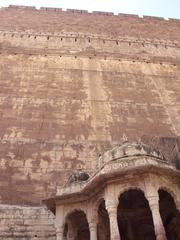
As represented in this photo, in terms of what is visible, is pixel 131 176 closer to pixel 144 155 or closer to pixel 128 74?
pixel 144 155

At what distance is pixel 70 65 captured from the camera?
14.9 m

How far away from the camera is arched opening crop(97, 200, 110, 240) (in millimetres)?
7809

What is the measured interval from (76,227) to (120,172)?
7.23 feet

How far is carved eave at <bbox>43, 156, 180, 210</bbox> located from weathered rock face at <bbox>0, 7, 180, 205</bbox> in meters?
2.54

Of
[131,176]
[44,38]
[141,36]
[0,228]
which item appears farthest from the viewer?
[141,36]

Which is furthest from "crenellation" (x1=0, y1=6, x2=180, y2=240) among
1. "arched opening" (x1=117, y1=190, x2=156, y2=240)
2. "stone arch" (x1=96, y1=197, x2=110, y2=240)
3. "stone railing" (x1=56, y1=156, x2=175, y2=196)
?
"stone arch" (x1=96, y1=197, x2=110, y2=240)

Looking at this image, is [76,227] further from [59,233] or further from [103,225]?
[59,233]

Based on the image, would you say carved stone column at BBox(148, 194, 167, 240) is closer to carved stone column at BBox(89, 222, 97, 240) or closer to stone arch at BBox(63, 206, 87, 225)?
carved stone column at BBox(89, 222, 97, 240)

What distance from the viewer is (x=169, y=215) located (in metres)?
7.77

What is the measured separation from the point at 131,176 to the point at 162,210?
5.38 feet

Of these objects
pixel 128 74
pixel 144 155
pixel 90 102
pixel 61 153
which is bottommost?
pixel 144 155

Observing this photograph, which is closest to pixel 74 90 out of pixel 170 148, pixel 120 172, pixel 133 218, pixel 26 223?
pixel 170 148

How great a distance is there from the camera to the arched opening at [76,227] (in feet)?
25.5

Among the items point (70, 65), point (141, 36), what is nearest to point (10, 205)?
point (70, 65)
